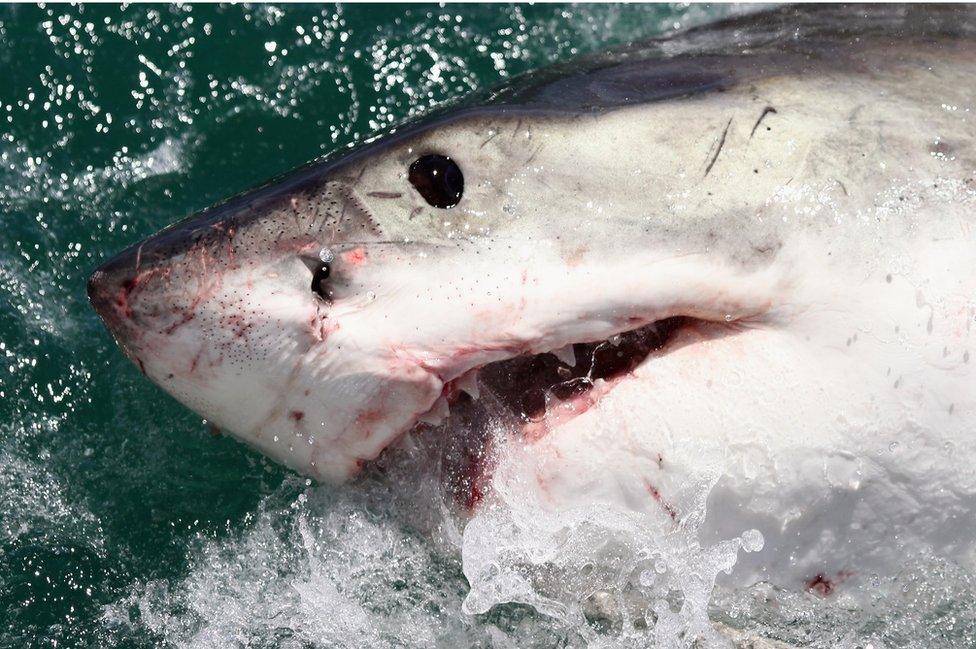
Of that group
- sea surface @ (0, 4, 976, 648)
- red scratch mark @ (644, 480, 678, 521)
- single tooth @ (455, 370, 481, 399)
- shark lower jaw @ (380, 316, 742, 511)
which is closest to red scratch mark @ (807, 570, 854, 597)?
sea surface @ (0, 4, 976, 648)

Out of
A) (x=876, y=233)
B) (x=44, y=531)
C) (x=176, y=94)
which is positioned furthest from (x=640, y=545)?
(x=176, y=94)

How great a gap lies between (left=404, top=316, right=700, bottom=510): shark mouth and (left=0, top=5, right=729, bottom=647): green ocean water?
0.29 meters

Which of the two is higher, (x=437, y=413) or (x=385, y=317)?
(x=385, y=317)

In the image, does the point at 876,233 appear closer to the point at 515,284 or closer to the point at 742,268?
the point at 742,268

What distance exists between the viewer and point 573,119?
165cm

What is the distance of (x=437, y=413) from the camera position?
1646 millimetres

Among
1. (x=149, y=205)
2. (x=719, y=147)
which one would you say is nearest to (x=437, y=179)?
(x=719, y=147)

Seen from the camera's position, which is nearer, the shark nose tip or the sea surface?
the shark nose tip

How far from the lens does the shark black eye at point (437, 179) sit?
1.61 m

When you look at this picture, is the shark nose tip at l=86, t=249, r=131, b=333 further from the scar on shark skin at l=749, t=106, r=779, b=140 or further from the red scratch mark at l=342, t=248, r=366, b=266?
the scar on shark skin at l=749, t=106, r=779, b=140

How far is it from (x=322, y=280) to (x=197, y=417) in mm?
1107

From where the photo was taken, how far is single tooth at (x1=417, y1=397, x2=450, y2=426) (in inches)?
64.5

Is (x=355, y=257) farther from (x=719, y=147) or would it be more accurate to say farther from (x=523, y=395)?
(x=719, y=147)

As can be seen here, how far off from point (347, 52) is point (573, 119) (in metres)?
2.07
